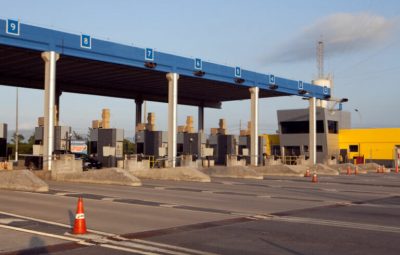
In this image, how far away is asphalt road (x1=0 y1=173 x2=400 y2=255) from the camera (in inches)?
378

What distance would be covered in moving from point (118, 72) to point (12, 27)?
39.7ft

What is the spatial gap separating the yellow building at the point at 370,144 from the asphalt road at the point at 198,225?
169ft

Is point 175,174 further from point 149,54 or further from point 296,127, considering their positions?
point 296,127

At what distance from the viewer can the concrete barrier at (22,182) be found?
72.1 ft

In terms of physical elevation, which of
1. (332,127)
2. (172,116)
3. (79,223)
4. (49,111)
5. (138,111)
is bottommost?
(79,223)

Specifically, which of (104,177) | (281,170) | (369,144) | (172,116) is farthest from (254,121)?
(369,144)

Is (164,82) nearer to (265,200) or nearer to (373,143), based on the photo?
(265,200)

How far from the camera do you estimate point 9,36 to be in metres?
28.2

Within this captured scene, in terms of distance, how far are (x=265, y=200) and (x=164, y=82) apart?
27249mm

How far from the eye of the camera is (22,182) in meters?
22.5

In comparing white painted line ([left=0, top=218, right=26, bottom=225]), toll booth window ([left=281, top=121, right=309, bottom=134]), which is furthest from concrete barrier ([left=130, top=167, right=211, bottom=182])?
toll booth window ([left=281, top=121, right=309, bottom=134])

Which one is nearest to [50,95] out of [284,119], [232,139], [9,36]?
[9,36]

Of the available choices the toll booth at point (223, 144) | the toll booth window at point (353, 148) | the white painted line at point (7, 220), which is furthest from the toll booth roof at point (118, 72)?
the toll booth window at point (353, 148)

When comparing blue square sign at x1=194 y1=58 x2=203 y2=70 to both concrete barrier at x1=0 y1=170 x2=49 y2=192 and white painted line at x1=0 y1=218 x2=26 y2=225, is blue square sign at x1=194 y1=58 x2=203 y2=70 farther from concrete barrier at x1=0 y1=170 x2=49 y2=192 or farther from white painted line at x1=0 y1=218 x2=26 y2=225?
white painted line at x1=0 y1=218 x2=26 y2=225
